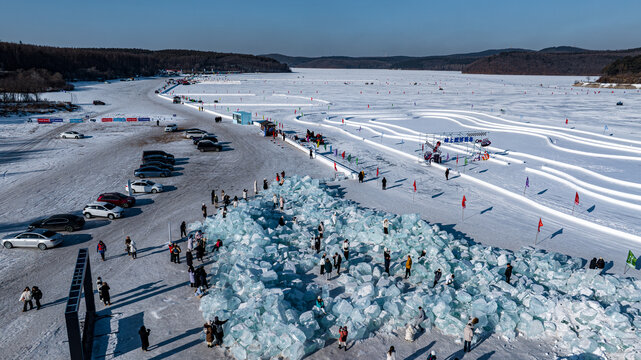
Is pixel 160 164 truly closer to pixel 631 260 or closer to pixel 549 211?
pixel 549 211

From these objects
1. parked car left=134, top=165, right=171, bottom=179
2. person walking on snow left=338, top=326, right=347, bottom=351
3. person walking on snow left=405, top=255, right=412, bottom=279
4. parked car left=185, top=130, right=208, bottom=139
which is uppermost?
parked car left=185, top=130, right=208, bottom=139

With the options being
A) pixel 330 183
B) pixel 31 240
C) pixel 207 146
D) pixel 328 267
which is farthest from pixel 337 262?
pixel 207 146

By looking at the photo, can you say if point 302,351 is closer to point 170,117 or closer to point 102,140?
point 102,140

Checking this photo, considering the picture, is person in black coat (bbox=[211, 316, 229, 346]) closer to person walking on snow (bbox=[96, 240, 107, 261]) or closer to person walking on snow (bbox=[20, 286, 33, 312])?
person walking on snow (bbox=[20, 286, 33, 312])

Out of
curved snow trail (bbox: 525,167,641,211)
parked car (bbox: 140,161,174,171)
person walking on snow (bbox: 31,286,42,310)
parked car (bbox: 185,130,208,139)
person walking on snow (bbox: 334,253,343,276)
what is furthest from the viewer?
parked car (bbox: 185,130,208,139)

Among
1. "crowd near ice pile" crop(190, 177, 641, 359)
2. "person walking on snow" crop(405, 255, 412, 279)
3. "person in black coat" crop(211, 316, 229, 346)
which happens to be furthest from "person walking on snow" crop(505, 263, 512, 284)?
"person in black coat" crop(211, 316, 229, 346)

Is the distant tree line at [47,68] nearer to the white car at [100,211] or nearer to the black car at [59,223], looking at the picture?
the white car at [100,211]
